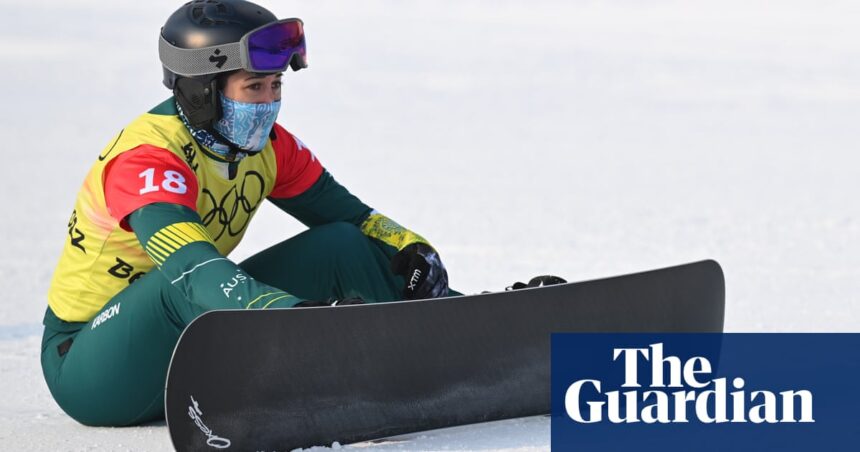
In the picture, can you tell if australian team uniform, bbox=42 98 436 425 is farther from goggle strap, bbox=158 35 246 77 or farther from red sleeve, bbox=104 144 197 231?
goggle strap, bbox=158 35 246 77

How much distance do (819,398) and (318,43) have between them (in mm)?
16964

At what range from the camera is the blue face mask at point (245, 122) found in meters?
3.24

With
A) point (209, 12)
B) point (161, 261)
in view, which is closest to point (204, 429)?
point (161, 261)

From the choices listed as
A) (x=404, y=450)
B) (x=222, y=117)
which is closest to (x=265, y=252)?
(x=222, y=117)

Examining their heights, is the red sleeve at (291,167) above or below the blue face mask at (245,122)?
below

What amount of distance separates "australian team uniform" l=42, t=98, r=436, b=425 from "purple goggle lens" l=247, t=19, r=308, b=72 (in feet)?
0.87

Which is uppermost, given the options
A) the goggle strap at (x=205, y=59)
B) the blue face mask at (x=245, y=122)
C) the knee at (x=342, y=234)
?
the goggle strap at (x=205, y=59)

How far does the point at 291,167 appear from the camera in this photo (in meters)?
3.63

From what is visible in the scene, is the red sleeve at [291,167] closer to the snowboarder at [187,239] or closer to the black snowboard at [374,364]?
the snowboarder at [187,239]

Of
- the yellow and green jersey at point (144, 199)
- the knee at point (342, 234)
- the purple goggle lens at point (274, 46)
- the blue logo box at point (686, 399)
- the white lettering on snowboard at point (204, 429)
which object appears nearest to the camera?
the white lettering on snowboard at point (204, 429)

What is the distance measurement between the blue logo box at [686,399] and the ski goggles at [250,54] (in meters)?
1.00

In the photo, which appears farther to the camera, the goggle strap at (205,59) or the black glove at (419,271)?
the black glove at (419,271)

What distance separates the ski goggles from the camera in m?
3.19

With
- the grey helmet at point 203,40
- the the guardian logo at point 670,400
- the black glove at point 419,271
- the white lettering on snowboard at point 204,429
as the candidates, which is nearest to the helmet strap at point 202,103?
the grey helmet at point 203,40
